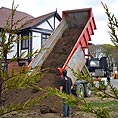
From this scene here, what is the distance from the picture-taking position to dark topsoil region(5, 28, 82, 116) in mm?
11245

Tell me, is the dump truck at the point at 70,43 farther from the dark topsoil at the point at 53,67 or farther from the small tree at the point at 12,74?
the small tree at the point at 12,74

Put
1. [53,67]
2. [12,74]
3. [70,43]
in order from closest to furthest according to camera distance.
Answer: [12,74], [53,67], [70,43]

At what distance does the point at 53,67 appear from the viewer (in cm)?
1314

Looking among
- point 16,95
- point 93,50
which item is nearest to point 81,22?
point 16,95

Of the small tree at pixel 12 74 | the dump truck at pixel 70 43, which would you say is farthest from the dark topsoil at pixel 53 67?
the small tree at pixel 12 74

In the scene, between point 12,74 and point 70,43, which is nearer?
point 12,74

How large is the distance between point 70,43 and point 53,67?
4.88 ft

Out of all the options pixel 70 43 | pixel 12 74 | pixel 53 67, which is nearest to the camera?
pixel 12 74

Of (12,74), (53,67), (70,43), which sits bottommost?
(53,67)

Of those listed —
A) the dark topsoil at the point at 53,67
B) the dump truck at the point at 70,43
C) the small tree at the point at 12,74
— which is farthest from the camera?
the dump truck at the point at 70,43

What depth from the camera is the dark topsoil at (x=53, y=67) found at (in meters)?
11.2

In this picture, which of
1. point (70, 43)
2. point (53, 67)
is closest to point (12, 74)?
point (53, 67)

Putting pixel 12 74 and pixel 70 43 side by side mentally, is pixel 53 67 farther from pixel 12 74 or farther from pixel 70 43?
pixel 12 74

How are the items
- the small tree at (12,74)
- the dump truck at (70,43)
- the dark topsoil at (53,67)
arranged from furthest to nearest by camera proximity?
the dump truck at (70,43) → the dark topsoil at (53,67) → the small tree at (12,74)
